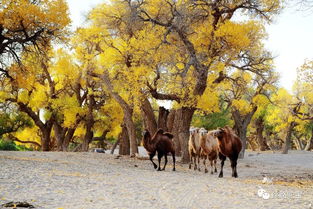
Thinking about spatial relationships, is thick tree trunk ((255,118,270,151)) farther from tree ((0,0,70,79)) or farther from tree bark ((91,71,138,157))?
tree ((0,0,70,79))

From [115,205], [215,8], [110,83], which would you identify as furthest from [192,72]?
[115,205]

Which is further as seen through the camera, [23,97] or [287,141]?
[287,141]

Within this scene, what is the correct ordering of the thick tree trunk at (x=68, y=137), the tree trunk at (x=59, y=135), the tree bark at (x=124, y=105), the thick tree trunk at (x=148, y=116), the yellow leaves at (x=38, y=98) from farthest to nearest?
1. the thick tree trunk at (x=68, y=137)
2. the tree trunk at (x=59, y=135)
3. the yellow leaves at (x=38, y=98)
4. the tree bark at (x=124, y=105)
5. the thick tree trunk at (x=148, y=116)

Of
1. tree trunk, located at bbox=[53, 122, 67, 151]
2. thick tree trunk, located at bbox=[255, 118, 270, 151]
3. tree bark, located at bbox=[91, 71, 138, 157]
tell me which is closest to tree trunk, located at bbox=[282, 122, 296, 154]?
thick tree trunk, located at bbox=[255, 118, 270, 151]

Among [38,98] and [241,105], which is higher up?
[38,98]

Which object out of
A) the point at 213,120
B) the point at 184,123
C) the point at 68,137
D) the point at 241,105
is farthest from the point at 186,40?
the point at 213,120

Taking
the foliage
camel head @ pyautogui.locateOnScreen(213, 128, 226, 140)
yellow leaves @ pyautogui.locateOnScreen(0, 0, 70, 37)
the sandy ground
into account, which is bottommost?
the sandy ground

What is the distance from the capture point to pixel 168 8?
19.0 m

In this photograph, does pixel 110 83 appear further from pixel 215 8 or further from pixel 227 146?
pixel 227 146

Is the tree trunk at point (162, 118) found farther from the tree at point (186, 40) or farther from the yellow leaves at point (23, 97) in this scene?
the yellow leaves at point (23, 97)

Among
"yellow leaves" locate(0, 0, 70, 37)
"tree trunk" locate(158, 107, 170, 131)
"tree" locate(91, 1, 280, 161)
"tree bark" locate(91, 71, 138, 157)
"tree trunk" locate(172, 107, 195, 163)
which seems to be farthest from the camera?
"tree trunk" locate(158, 107, 170, 131)

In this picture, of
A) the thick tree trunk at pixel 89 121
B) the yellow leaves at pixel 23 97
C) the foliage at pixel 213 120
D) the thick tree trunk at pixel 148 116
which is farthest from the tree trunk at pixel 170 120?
the foliage at pixel 213 120

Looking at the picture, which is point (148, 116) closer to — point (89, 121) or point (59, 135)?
point (89, 121)

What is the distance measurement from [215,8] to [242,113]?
48.2ft
